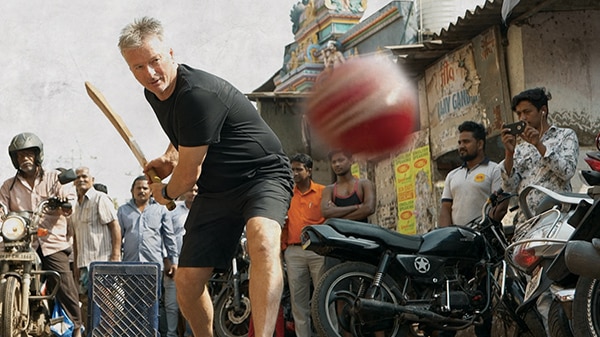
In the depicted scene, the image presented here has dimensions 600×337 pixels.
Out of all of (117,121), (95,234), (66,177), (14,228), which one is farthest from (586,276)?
(95,234)

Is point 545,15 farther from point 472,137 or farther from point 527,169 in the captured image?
point 527,169

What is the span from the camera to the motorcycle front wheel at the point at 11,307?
29.3ft

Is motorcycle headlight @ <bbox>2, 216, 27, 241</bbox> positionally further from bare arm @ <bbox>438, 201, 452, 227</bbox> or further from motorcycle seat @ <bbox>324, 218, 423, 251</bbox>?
bare arm @ <bbox>438, 201, 452, 227</bbox>

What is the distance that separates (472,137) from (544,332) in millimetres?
2444

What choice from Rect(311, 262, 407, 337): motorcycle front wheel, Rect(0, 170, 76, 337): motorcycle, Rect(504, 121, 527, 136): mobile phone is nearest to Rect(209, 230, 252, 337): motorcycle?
Rect(0, 170, 76, 337): motorcycle

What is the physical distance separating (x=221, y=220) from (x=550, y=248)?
77.7 inches

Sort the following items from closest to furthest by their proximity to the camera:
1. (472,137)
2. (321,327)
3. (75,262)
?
(321,327), (472,137), (75,262)

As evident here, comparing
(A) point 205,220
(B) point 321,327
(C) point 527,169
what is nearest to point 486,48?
(C) point 527,169

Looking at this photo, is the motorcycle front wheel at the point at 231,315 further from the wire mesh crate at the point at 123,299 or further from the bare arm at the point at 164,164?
the bare arm at the point at 164,164

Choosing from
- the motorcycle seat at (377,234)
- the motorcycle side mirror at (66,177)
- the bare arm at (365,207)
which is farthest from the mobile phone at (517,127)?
the motorcycle side mirror at (66,177)

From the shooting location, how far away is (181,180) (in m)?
5.34

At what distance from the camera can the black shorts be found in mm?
5512

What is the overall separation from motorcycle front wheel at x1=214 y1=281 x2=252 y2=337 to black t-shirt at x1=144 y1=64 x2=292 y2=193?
225 inches

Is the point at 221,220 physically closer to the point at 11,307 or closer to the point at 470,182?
the point at 470,182
